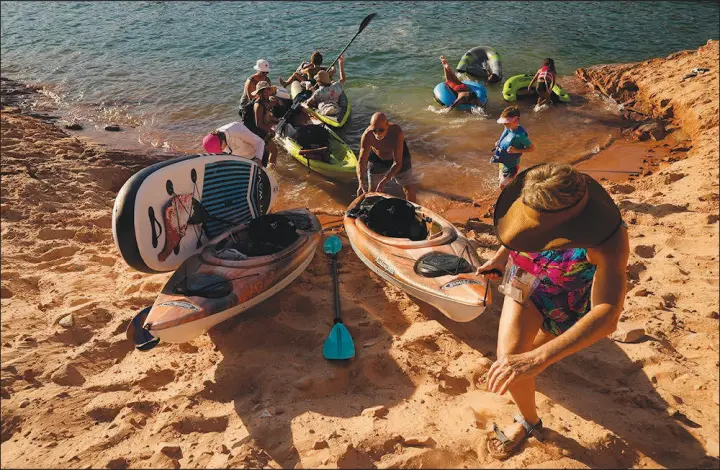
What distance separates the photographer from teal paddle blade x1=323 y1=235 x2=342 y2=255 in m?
5.66

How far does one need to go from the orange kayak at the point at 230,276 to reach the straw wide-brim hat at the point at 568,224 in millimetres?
2848

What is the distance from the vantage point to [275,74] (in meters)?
13.5

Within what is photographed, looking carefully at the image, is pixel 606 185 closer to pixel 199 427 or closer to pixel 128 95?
pixel 199 427

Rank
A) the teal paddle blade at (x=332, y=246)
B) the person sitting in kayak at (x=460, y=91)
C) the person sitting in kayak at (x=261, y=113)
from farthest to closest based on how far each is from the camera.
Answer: the person sitting in kayak at (x=460, y=91), the person sitting in kayak at (x=261, y=113), the teal paddle blade at (x=332, y=246)

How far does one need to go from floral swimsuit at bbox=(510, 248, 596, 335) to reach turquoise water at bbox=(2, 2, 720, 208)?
5.44m

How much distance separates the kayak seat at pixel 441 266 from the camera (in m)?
4.57


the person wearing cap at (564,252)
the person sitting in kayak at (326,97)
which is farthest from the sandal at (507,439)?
the person sitting in kayak at (326,97)

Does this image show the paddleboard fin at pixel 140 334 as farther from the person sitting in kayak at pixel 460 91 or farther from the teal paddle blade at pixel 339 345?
the person sitting in kayak at pixel 460 91

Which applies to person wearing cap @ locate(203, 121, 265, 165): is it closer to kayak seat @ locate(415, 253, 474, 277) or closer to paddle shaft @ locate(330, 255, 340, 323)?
paddle shaft @ locate(330, 255, 340, 323)

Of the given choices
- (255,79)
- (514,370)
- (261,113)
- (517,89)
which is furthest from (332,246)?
(517,89)

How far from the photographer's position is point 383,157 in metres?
6.55

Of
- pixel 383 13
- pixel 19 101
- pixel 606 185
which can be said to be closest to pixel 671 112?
pixel 606 185

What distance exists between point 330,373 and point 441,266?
1470mm

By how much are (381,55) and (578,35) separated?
6190mm
